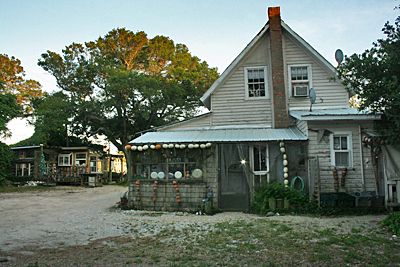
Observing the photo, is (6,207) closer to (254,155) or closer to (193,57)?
(254,155)

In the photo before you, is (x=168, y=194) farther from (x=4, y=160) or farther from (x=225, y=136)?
(x=4, y=160)

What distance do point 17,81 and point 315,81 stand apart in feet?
112

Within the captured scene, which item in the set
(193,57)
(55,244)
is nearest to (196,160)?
(55,244)

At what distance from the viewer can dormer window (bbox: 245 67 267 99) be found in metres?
14.2

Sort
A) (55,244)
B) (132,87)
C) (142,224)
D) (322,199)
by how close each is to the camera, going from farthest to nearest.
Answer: (132,87)
(322,199)
(142,224)
(55,244)

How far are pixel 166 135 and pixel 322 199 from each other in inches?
263

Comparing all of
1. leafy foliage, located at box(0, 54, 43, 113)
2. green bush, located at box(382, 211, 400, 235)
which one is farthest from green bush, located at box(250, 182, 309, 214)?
leafy foliage, located at box(0, 54, 43, 113)

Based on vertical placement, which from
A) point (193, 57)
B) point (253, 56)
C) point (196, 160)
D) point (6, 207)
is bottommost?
point (6, 207)

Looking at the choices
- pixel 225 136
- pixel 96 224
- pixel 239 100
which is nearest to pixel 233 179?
pixel 225 136

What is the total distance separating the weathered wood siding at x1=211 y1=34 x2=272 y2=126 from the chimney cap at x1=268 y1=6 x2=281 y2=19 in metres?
0.99

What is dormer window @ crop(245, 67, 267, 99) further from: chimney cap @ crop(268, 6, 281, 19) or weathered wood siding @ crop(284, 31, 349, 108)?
chimney cap @ crop(268, 6, 281, 19)

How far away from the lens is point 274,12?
1404 cm

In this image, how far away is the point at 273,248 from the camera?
6320mm

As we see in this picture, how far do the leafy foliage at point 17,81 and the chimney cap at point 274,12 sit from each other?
2970 centimetres
